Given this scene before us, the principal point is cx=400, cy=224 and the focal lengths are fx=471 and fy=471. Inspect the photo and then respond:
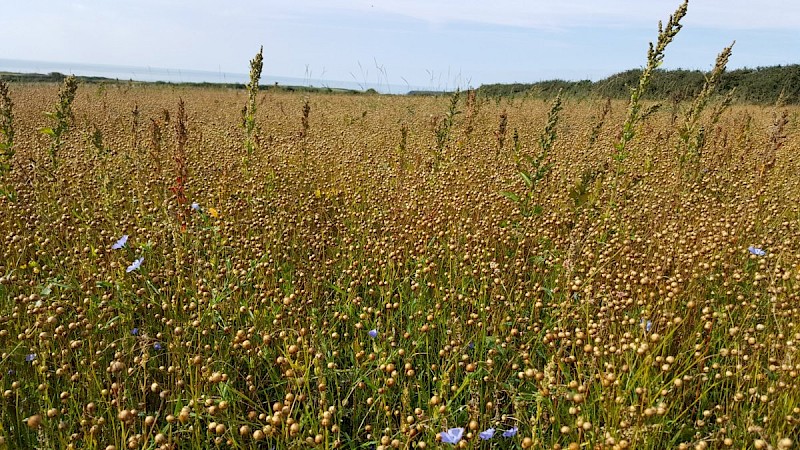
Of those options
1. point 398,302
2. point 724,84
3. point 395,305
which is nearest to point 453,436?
point 395,305

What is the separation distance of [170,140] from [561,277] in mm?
5534

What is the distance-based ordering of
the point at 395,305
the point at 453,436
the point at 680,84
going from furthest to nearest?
the point at 680,84, the point at 395,305, the point at 453,436

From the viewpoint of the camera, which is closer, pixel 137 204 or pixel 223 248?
pixel 223 248

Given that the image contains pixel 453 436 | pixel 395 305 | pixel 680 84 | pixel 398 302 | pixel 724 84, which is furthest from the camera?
pixel 680 84

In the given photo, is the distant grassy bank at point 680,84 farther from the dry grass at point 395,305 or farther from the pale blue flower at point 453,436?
the pale blue flower at point 453,436

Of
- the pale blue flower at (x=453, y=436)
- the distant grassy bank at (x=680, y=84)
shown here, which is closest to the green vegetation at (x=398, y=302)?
the pale blue flower at (x=453, y=436)

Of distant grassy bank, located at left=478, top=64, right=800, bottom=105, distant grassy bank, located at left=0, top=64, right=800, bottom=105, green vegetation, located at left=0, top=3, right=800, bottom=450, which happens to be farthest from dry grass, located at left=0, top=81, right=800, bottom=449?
distant grassy bank, located at left=478, top=64, right=800, bottom=105

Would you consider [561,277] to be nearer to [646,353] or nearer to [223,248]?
[646,353]

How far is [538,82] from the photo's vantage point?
28.8 m

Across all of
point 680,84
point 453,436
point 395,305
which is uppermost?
point 680,84

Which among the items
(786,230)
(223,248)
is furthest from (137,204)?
(786,230)

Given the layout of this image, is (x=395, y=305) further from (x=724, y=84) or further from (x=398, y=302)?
(x=724, y=84)

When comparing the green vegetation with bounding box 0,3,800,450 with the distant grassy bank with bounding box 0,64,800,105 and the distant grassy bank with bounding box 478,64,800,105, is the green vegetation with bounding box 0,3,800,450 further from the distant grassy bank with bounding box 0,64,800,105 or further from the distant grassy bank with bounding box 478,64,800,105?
the distant grassy bank with bounding box 478,64,800,105

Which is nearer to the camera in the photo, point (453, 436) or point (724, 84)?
point (453, 436)
